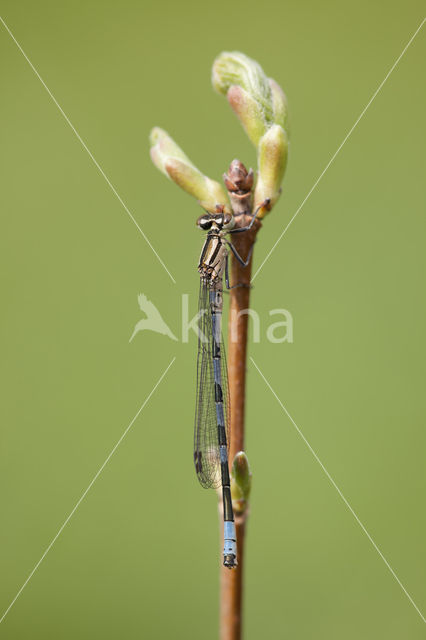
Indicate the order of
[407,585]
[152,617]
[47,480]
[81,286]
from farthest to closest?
[81,286] → [47,480] → [152,617] → [407,585]

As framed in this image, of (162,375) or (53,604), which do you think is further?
(162,375)

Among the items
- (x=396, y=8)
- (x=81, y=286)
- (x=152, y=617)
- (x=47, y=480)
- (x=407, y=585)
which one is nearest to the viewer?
(x=407, y=585)

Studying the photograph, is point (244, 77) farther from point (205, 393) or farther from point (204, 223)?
point (205, 393)

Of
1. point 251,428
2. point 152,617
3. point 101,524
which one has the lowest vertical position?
point 152,617

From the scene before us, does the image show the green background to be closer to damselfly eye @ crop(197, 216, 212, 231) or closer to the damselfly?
the damselfly

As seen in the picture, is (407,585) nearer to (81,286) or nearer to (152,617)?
(152,617)

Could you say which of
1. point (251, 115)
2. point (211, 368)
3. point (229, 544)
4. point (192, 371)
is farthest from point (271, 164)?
point (192, 371)

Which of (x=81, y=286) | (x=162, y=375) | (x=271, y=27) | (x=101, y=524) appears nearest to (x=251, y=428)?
(x=162, y=375)

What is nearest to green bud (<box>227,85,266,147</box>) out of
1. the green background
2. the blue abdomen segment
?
the blue abdomen segment
